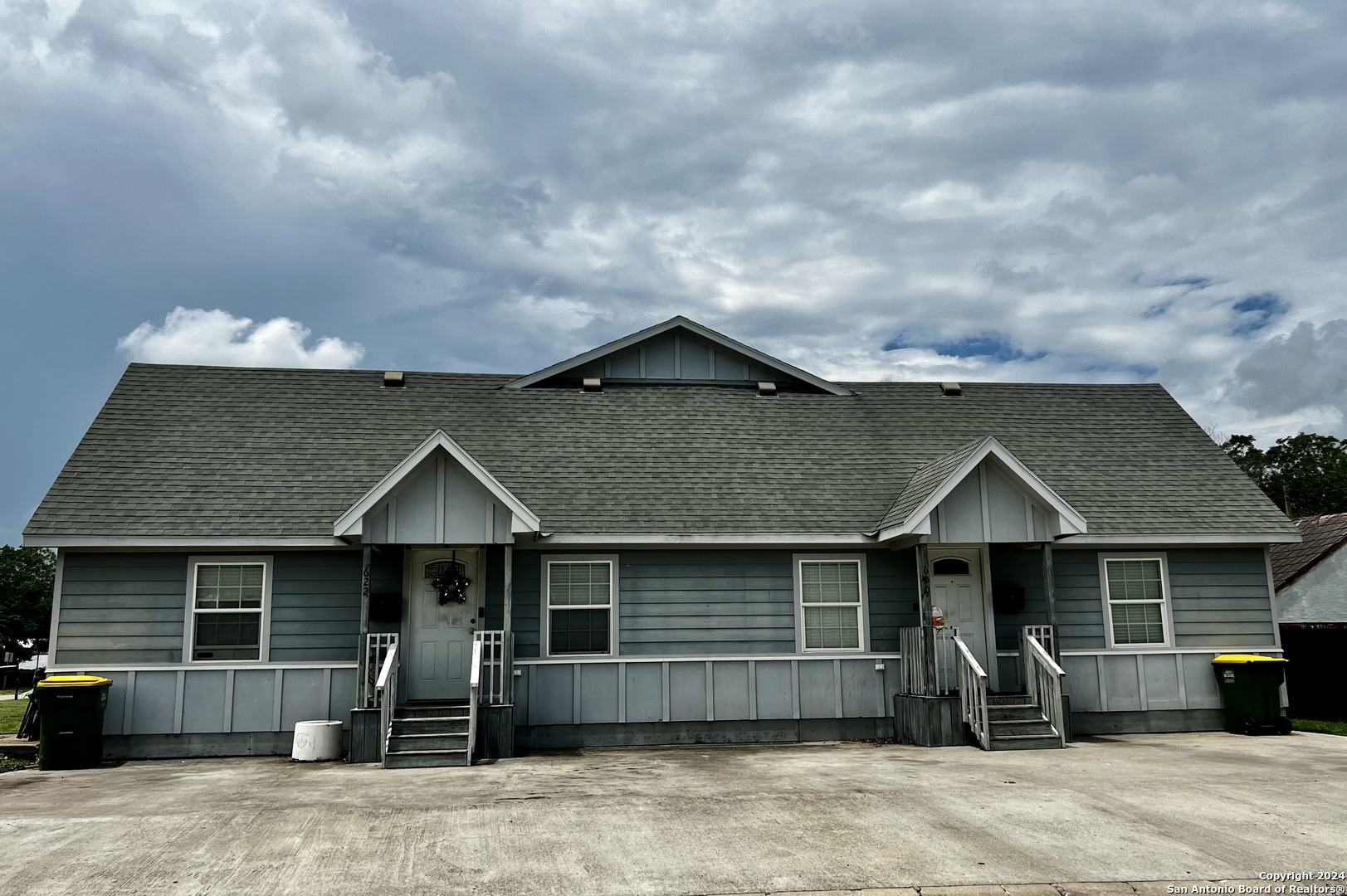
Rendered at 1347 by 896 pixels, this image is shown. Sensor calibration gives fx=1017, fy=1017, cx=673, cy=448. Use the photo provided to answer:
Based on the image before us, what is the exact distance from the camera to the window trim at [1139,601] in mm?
13984

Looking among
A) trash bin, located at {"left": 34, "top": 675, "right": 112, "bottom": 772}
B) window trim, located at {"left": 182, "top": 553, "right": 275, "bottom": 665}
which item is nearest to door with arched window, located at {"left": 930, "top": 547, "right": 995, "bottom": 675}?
window trim, located at {"left": 182, "top": 553, "right": 275, "bottom": 665}

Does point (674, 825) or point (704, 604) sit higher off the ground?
point (704, 604)

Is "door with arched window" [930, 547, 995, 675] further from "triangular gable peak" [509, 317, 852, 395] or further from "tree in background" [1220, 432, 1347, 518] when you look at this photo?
"tree in background" [1220, 432, 1347, 518]

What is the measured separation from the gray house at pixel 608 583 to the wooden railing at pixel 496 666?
0.06m

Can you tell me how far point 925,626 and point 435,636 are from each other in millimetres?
6149

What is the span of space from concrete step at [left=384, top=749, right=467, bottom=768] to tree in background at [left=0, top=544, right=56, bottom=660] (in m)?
38.3

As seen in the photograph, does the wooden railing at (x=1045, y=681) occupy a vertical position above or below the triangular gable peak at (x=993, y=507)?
below

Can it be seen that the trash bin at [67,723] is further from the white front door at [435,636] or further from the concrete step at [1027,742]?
the concrete step at [1027,742]

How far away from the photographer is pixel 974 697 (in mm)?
12039

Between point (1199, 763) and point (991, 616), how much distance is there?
3.40 meters

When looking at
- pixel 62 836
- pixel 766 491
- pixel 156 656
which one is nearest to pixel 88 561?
pixel 156 656

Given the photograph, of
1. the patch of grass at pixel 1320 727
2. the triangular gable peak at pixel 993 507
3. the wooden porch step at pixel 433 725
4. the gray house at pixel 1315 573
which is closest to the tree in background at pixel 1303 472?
the gray house at pixel 1315 573

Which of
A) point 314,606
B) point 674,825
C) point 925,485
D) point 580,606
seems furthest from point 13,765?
point 925,485

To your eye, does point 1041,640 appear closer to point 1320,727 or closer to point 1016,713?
point 1016,713
